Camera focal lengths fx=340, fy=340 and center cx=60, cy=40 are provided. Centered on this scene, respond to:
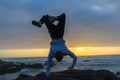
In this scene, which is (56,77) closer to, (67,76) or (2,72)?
(67,76)

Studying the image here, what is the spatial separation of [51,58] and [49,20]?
1.93 metres

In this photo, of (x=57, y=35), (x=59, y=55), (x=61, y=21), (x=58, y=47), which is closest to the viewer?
(x=61, y=21)

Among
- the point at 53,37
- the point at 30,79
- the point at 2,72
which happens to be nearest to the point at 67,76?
the point at 30,79

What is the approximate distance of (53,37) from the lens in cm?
1411

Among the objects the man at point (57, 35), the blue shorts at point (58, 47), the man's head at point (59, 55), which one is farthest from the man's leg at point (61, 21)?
the man's head at point (59, 55)

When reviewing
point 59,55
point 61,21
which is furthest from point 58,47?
point 61,21

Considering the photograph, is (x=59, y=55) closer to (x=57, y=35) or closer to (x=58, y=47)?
(x=58, y=47)

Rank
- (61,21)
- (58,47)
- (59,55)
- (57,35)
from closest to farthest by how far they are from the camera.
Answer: (61,21), (59,55), (57,35), (58,47)

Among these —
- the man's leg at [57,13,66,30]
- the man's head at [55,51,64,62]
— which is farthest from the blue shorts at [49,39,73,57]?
the man's leg at [57,13,66,30]

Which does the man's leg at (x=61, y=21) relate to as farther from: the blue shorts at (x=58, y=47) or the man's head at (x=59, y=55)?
the man's head at (x=59, y=55)

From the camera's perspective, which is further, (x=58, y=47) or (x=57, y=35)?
(x=58, y=47)

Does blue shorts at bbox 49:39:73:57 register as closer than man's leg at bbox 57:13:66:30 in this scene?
No

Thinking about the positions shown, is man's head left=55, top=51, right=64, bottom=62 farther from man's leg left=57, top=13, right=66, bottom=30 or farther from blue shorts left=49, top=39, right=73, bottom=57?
man's leg left=57, top=13, right=66, bottom=30

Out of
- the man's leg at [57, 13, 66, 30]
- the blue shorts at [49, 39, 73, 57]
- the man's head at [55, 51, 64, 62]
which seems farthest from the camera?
the blue shorts at [49, 39, 73, 57]
